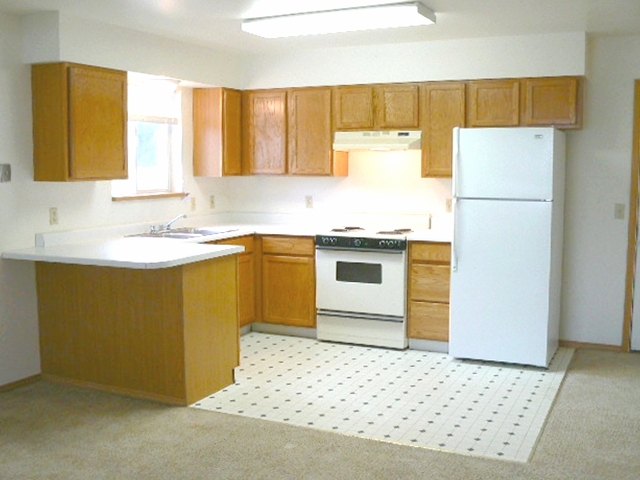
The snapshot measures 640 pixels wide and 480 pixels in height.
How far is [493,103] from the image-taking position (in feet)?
18.1

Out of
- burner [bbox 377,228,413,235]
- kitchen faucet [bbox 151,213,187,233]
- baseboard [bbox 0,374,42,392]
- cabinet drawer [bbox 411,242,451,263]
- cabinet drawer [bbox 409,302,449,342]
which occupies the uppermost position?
kitchen faucet [bbox 151,213,187,233]

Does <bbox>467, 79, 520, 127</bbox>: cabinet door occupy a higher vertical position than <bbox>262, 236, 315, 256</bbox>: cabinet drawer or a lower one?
higher

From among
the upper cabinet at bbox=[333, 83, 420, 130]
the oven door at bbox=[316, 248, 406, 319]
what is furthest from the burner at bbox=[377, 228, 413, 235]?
the upper cabinet at bbox=[333, 83, 420, 130]

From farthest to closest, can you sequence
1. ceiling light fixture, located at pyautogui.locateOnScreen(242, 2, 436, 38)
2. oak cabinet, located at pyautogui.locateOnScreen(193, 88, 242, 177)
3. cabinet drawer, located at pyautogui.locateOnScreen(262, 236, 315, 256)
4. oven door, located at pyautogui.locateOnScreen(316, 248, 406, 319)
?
oak cabinet, located at pyautogui.locateOnScreen(193, 88, 242, 177) < cabinet drawer, located at pyautogui.locateOnScreen(262, 236, 315, 256) < oven door, located at pyautogui.locateOnScreen(316, 248, 406, 319) < ceiling light fixture, located at pyautogui.locateOnScreen(242, 2, 436, 38)

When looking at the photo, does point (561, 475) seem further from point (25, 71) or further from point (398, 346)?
point (25, 71)

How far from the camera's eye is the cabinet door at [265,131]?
6262 mm

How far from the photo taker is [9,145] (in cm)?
462

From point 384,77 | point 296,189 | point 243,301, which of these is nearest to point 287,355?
point 243,301

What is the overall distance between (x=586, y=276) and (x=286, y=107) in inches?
109

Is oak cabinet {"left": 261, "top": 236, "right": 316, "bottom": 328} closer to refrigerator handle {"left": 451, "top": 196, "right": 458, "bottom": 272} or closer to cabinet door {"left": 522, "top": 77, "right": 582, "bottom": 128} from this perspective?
refrigerator handle {"left": 451, "top": 196, "right": 458, "bottom": 272}

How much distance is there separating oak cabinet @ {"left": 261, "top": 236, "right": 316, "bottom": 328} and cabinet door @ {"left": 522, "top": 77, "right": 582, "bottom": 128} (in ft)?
6.40

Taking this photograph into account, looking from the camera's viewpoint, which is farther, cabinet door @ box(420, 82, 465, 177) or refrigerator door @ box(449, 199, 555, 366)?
cabinet door @ box(420, 82, 465, 177)

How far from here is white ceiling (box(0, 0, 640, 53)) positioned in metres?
4.29

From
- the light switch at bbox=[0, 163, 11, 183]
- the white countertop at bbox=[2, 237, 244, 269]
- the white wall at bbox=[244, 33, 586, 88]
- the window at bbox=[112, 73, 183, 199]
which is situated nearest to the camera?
the white countertop at bbox=[2, 237, 244, 269]
